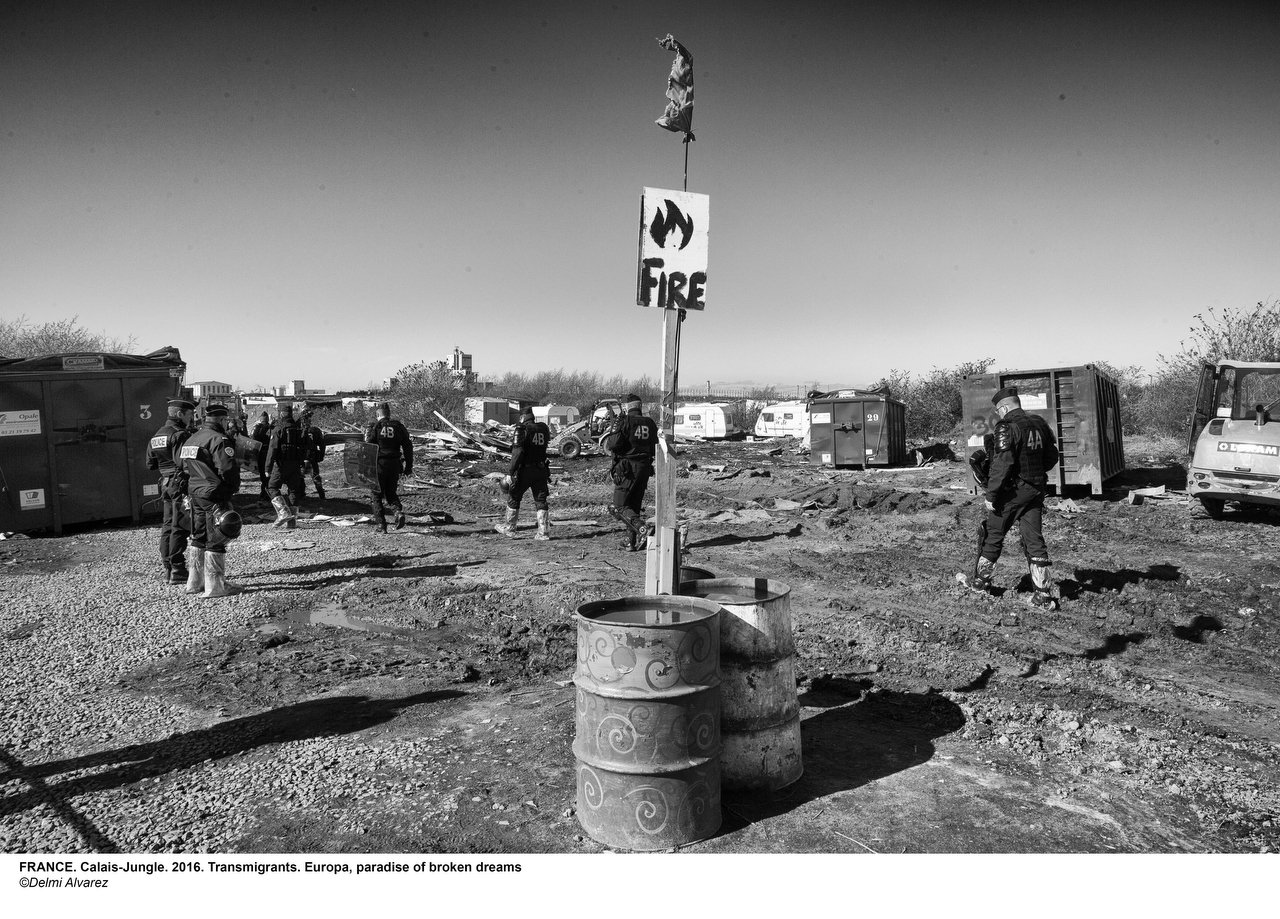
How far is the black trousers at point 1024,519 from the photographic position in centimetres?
731

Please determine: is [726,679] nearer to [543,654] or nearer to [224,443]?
[543,654]

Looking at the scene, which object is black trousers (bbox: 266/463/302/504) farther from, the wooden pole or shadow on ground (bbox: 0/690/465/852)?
the wooden pole

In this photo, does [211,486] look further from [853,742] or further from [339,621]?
[853,742]

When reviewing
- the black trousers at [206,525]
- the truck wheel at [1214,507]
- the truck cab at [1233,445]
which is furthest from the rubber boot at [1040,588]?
the black trousers at [206,525]

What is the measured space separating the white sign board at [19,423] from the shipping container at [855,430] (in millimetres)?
17641

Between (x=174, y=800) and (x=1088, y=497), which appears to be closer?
(x=174, y=800)

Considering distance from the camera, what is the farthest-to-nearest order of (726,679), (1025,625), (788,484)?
(788,484) → (1025,625) → (726,679)

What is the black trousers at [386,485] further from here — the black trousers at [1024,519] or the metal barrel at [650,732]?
the metal barrel at [650,732]

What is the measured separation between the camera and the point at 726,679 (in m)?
3.68

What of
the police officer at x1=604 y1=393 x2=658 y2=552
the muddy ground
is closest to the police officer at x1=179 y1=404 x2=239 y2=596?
the muddy ground

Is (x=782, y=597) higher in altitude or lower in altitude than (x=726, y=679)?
higher

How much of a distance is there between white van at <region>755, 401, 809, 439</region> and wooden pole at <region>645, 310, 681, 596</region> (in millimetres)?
28971
